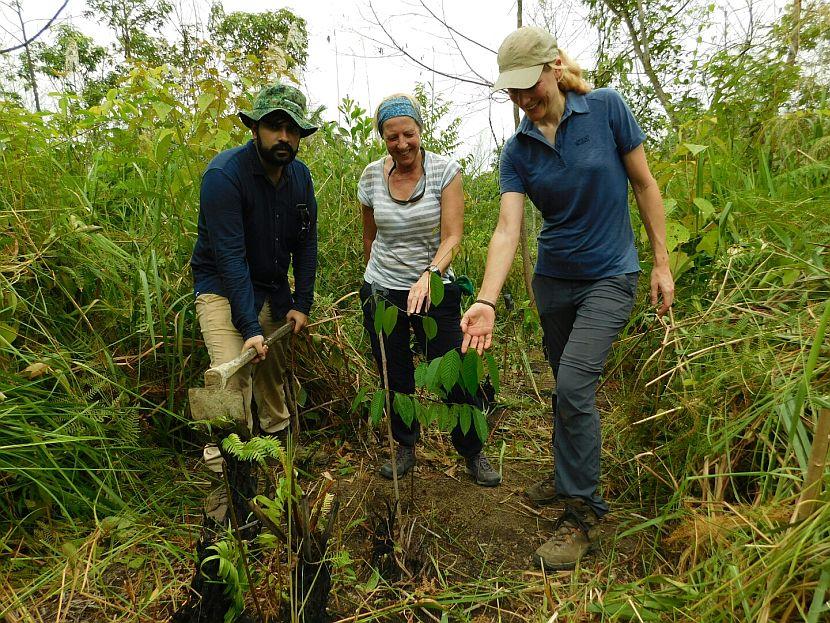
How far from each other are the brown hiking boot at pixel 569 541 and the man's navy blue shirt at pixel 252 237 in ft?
4.78

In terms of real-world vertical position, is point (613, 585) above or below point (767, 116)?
below

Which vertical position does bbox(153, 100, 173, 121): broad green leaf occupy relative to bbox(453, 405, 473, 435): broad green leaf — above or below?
above

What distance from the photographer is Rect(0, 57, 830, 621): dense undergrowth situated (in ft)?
5.39

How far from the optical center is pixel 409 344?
2.71m

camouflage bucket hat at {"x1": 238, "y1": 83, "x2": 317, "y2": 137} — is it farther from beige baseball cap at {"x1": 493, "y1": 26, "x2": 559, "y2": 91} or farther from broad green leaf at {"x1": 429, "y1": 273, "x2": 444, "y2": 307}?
broad green leaf at {"x1": 429, "y1": 273, "x2": 444, "y2": 307}

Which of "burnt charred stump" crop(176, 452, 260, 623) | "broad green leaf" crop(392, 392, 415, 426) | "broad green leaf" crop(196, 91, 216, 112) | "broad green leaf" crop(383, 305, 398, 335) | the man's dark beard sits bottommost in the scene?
"burnt charred stump" crop(176, 452, 260, 623)

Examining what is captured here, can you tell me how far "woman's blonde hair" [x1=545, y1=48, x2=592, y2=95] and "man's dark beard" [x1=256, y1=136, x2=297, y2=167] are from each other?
1.17 m

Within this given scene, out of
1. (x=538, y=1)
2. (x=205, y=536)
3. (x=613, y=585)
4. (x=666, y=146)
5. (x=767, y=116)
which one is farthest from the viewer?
(x=538, y=1)

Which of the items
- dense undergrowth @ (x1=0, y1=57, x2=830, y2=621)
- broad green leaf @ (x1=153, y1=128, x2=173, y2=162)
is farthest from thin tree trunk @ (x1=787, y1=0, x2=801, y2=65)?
broad green leaf @ (x1=153, y1=128, x2=173, y2=162)

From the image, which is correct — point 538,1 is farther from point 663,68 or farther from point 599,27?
point 663,68

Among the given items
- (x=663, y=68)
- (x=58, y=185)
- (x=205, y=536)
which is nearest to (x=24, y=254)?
(x=58, y=185)

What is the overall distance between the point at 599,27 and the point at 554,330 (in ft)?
11.6

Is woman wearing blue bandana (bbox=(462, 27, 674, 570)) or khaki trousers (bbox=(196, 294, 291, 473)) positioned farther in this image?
khaki trousers (bbox=(196, 294, 291, 473))

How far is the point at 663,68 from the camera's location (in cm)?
486
